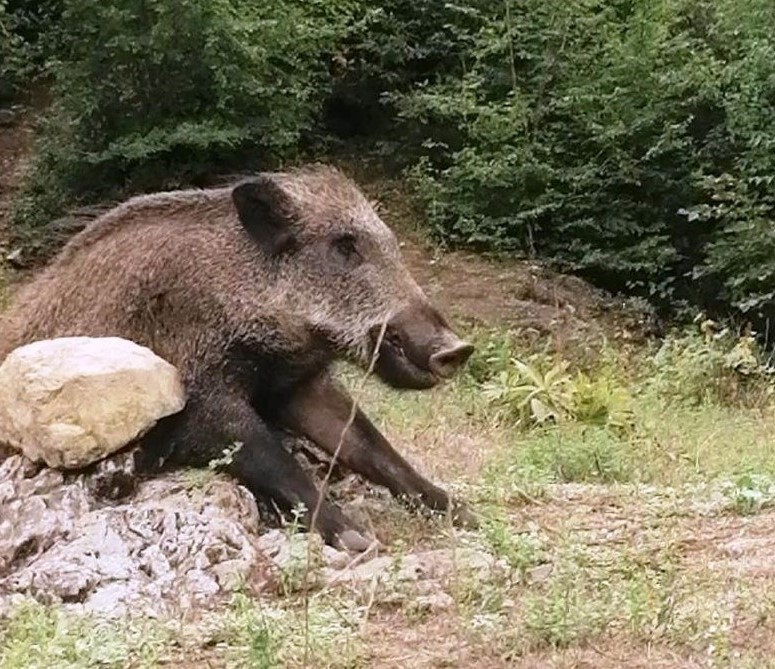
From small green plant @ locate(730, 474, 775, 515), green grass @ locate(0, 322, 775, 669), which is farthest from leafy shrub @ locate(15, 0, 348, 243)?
small green plant @ locate(730, 474, 775, 515)

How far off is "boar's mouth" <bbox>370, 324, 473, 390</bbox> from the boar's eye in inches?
15.5

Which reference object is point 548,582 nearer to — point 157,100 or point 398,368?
point 398,368

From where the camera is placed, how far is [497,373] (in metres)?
13.1

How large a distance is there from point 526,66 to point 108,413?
46.5 ft

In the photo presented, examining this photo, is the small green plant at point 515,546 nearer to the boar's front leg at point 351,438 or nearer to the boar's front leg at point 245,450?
the boar's front leg at point 245,450

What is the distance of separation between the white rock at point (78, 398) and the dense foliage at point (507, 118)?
10907mm

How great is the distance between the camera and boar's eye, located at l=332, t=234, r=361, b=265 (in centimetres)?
714

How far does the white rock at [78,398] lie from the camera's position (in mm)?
6215

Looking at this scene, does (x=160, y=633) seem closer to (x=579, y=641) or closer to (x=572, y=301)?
(x=579, y=641)

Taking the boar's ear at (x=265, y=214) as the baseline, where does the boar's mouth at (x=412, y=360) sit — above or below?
below

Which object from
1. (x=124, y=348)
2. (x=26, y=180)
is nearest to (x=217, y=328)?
(x=124, y=348)

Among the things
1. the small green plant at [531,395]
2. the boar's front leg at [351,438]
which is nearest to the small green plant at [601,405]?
the small green plant at [531,395]

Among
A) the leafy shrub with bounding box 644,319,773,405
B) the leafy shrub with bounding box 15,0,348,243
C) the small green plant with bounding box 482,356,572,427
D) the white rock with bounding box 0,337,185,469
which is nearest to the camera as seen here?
the white rock with bounding box 0,337,185,469

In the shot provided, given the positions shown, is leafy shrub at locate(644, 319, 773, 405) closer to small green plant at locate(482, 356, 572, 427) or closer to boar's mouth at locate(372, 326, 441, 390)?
small green plant at locate(482, 356, 572, 427)
